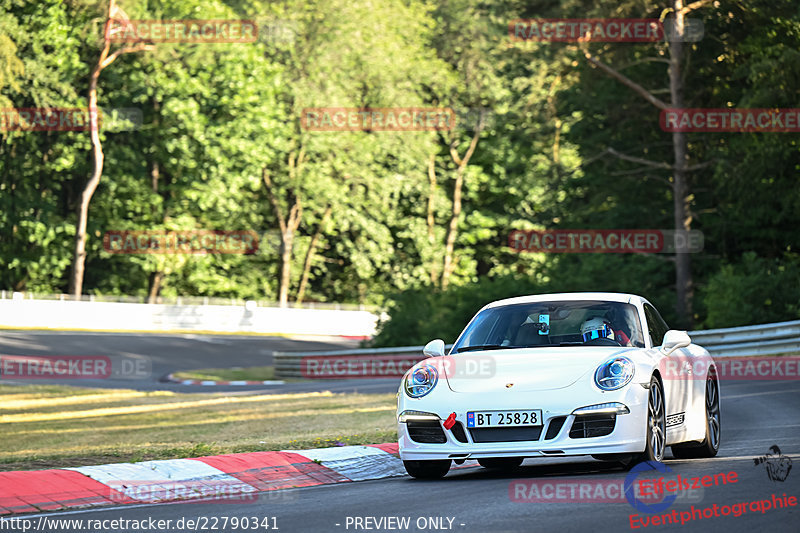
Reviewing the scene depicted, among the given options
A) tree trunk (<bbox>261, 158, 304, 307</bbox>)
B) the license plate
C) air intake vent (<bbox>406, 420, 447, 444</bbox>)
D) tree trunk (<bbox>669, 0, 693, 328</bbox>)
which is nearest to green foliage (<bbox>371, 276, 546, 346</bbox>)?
tree trunk (<bbox>669, 0, 693, 328</bbox>)

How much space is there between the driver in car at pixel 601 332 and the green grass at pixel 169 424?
2.84m

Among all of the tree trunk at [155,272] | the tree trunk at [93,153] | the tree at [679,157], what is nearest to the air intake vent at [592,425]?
the tree at [679,157]

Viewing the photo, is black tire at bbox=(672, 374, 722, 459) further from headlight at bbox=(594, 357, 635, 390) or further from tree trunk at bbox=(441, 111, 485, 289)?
tree trunk at bbox=(441, 111, 485, 289)

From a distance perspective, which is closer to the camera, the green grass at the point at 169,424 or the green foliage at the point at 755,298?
the green grass at the point at 169,424

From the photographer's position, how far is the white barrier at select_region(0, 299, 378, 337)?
145ft

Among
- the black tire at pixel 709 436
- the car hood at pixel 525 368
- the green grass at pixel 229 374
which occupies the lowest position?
the green grass at pixel 229 374

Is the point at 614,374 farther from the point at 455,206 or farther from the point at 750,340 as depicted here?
the point at 455,206

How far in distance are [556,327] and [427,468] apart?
1.70 metres

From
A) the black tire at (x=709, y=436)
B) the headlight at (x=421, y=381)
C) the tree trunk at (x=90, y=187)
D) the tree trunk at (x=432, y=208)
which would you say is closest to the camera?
the headlight at (x=421, y=381)

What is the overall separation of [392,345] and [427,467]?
24.6 meters

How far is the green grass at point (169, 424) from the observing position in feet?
37.4

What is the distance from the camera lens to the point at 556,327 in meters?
10.1

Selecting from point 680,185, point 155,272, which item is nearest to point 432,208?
point 155,272

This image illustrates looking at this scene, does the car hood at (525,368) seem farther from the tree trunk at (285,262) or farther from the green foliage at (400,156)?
the tree trunk at (285,262)
